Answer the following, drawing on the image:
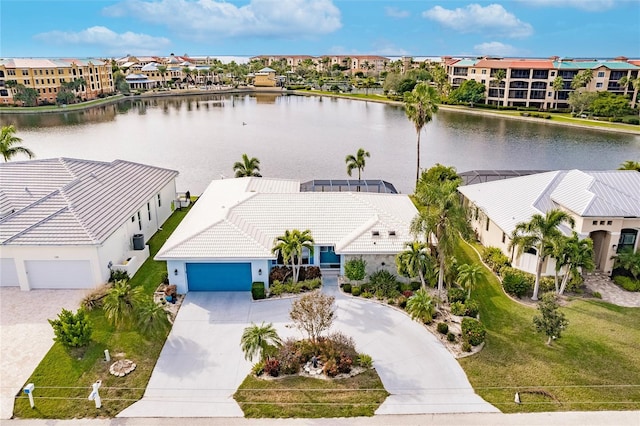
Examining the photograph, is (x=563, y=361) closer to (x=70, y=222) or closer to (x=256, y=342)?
(x=256, y=342)

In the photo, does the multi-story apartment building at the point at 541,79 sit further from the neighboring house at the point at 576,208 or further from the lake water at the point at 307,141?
the neighboring house at the point at 576,208

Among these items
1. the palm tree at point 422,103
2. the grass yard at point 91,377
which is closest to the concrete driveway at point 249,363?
the grass yard at point 91,377

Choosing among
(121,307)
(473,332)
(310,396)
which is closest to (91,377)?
(121,307)

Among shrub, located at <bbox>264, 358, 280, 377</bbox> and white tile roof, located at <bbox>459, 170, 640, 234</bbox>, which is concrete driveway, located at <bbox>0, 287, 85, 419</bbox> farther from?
white tile roof, located at <bbox>459, 170, 640, 234</bbox>

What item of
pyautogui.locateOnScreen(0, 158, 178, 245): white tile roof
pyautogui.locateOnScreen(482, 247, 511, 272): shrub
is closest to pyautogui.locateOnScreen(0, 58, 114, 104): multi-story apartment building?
pyautogui.locateOnScreen(0, 158, 178, 245): white tile roof

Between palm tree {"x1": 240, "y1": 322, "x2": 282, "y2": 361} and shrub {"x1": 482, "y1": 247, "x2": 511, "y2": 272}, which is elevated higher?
palm tree {"x1": 240, "y1": 322, "x2": 282, "y2": 361}

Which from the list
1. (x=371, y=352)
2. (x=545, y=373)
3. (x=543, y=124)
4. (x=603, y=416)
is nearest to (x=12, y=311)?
(x=371, y=352)

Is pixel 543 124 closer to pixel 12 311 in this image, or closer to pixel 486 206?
pixel 486 206
